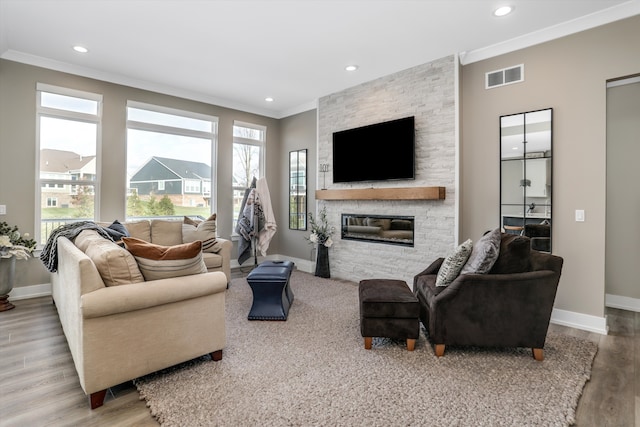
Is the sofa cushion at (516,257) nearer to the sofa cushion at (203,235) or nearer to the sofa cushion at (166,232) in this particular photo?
the sofa cushion at (203,235)

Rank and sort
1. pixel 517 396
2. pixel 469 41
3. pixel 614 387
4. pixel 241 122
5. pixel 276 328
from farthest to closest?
pixel 241 122, pixel 469 41, pixel 276 328, pixel 614 387, pixel 517 396

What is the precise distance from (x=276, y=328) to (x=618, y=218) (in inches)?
162

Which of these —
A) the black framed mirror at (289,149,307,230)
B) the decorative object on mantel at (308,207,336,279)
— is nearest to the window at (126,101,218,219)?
the black framed mirror at (289,149,307,230)

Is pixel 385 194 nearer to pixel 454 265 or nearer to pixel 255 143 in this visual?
pixel 454 265

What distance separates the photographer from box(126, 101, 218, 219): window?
15.7ft

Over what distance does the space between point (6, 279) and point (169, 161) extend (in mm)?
2486

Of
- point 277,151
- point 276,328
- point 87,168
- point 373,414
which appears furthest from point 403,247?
point 87,168

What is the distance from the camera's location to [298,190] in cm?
605

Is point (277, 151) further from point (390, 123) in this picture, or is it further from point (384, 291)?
point (384, 291)

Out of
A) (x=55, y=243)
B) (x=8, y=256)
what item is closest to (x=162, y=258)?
(x=55, y=243)

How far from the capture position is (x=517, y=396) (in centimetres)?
198

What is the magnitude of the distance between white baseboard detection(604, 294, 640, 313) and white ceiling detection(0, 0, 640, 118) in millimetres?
2987

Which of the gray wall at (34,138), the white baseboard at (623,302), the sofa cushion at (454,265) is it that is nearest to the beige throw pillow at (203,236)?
the gray wall at (34,138)

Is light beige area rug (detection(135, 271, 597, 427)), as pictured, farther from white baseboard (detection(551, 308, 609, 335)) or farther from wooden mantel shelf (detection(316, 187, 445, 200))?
wooden mantel shelf (detection(316, 187, 445, 200))
